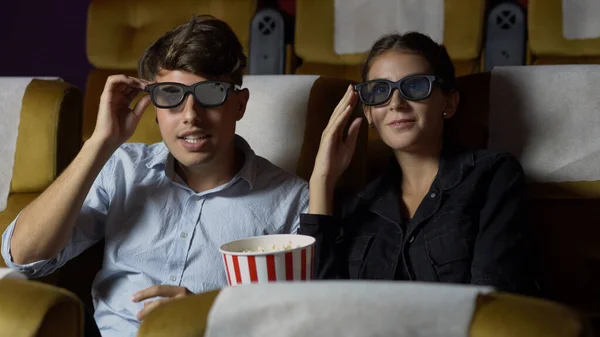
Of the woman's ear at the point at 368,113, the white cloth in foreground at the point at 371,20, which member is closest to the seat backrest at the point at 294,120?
the woman's ear at the point at 368,113

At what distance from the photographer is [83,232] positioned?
152 centimetres

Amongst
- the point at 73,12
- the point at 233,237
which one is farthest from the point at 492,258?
the point at 73,12

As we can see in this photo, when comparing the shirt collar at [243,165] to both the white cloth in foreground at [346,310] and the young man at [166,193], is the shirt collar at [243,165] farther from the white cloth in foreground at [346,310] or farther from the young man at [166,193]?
the white cloth in foreground at [346,310]

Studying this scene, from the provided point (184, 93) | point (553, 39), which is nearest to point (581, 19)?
point (553, 39)

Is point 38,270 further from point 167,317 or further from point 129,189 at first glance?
point 167,317

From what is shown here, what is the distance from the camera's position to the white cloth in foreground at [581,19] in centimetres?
226

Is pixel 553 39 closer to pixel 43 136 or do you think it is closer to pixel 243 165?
pixel 243 165

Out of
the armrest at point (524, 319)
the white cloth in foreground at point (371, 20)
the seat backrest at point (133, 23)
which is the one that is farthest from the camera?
the seat backrest at point (133, 23)

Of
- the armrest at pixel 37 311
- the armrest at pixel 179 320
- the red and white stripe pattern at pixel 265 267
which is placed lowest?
the red and white stripe pattern at pixel 265 267

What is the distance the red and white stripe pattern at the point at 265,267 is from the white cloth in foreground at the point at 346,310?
0.40 m

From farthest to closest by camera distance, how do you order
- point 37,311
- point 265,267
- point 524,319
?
point 265,267 < point 37,311 < point 524,319

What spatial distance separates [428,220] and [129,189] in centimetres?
60

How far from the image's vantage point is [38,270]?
4.83ft

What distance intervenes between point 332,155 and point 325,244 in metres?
0.18
